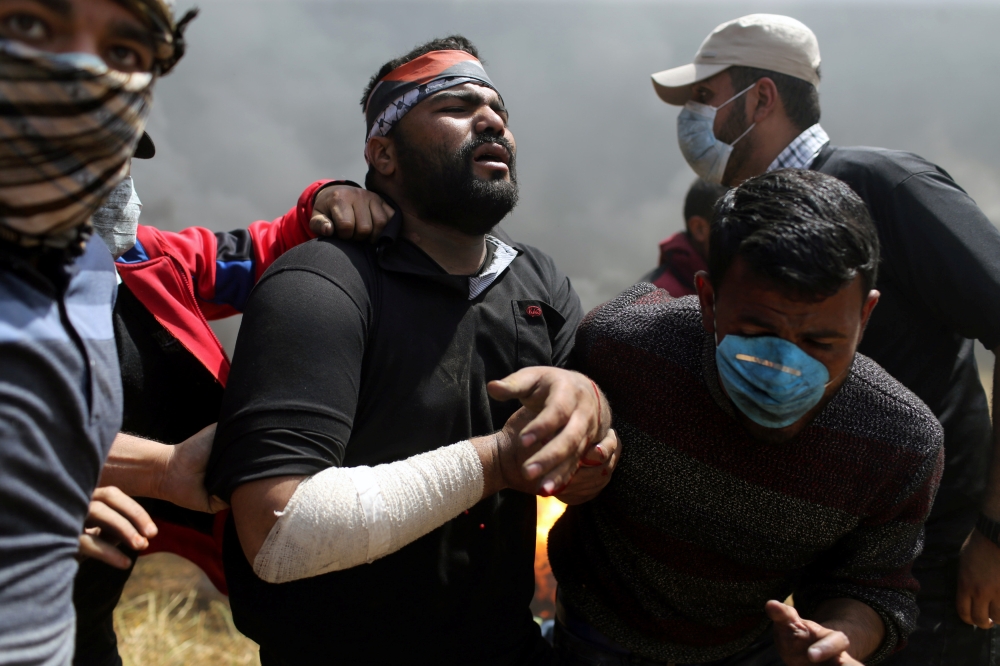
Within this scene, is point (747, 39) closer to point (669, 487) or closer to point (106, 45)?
point (669, 487)

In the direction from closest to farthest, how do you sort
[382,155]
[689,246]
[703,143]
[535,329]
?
[535,329] < [382,155] < [703,143] < [689,246]

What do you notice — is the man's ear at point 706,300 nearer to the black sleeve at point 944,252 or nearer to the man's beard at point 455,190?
the man's beard at point 455,190

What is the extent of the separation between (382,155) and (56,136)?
57.6 inches

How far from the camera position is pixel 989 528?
241cm

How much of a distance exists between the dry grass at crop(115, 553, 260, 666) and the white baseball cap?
4.16 metres

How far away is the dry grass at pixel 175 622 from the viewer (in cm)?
427

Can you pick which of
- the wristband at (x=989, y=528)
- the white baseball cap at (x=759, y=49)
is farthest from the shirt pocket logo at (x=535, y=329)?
the white baseball cap at (x=759, y=49)

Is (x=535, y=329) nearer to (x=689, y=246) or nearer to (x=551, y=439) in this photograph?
(x=551, y=439)

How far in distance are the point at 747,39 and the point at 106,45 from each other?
315 cm

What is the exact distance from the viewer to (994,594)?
7.93 feet

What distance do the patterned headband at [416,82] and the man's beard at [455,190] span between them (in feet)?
0.49

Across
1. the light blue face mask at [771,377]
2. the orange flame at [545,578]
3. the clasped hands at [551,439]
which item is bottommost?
the orange flame at [545,578]

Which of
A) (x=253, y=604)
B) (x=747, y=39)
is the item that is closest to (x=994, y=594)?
(x=253, y=604)

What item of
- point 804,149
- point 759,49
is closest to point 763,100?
point 759,49
